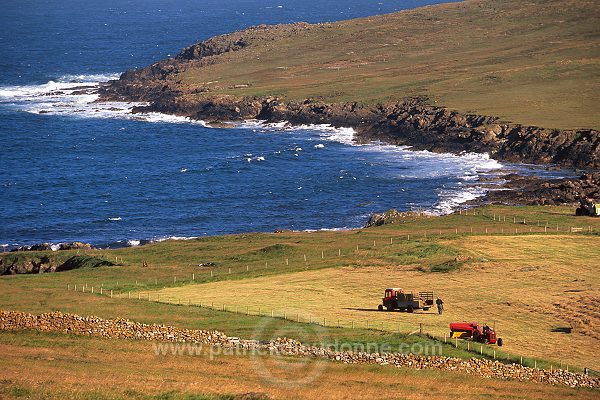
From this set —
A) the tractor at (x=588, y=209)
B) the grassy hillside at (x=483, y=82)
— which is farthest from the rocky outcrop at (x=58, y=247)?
the grassy hillside at (x=483, y=82)

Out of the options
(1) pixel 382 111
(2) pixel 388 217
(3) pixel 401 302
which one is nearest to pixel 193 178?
(1) pixel 382 111

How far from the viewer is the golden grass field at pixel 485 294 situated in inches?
2355

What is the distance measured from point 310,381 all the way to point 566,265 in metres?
31.3

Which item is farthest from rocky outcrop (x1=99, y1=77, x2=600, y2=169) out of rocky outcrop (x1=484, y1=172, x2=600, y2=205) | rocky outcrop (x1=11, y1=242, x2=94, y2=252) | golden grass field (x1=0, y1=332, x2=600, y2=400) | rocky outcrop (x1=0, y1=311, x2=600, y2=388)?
golden grass field (x1=0, y1=332, x2=600, y2=400)

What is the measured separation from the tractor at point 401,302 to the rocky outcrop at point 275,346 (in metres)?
10.5

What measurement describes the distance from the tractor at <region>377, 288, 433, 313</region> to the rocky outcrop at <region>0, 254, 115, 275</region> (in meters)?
27.9

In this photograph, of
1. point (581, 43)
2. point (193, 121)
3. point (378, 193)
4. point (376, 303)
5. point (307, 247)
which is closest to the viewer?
point (376, 303)

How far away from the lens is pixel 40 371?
2004 inches

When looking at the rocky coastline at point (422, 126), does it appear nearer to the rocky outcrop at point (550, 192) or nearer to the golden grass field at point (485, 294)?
the rocky outcrop at point (550, 192)

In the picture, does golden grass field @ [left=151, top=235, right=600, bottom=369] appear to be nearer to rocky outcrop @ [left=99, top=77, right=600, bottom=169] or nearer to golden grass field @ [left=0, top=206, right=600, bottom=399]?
golden grass field @ [left=0, top=206, right=600, bottom=399]

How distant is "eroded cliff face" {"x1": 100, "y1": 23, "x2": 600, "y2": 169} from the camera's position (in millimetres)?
134250

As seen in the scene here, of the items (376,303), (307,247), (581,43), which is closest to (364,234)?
(307,247)

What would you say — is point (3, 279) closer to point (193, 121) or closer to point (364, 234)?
point (364, 234)

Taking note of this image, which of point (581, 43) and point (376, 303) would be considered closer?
point (376, 303)
